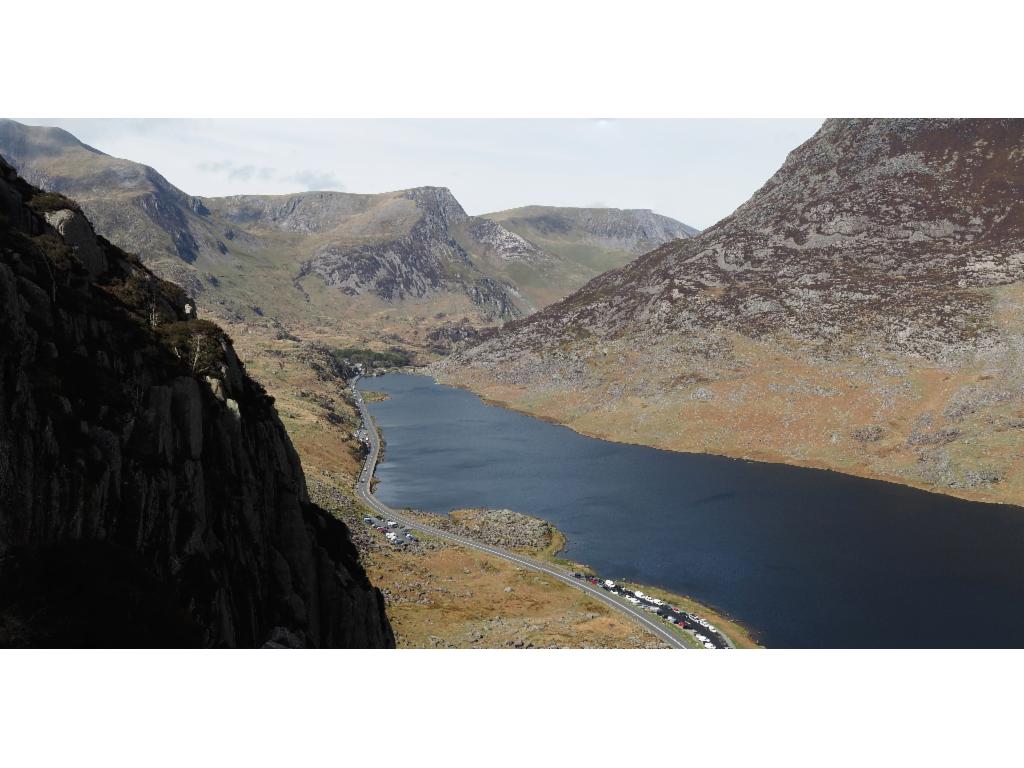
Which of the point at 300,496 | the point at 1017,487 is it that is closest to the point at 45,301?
the point at 300,496

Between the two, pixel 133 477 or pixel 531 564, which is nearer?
pixel 133 477

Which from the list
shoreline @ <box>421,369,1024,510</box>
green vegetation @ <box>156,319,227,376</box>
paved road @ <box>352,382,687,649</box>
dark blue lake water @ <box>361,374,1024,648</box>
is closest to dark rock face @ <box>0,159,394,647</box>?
green vegetation @ <box>156,319,227,376</box>

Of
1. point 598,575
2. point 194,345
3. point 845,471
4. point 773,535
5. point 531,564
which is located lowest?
point 531,564

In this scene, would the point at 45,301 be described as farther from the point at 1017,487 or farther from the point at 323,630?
the point at 1017,487

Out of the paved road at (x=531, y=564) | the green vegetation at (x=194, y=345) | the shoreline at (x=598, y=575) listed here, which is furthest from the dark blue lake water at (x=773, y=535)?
the green vegetation at (x=194, y=345)

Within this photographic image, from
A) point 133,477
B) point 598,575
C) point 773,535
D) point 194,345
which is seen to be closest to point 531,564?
point 598,575

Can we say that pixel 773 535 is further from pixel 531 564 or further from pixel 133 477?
pixel 133 477

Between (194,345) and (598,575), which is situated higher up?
(194,345)
